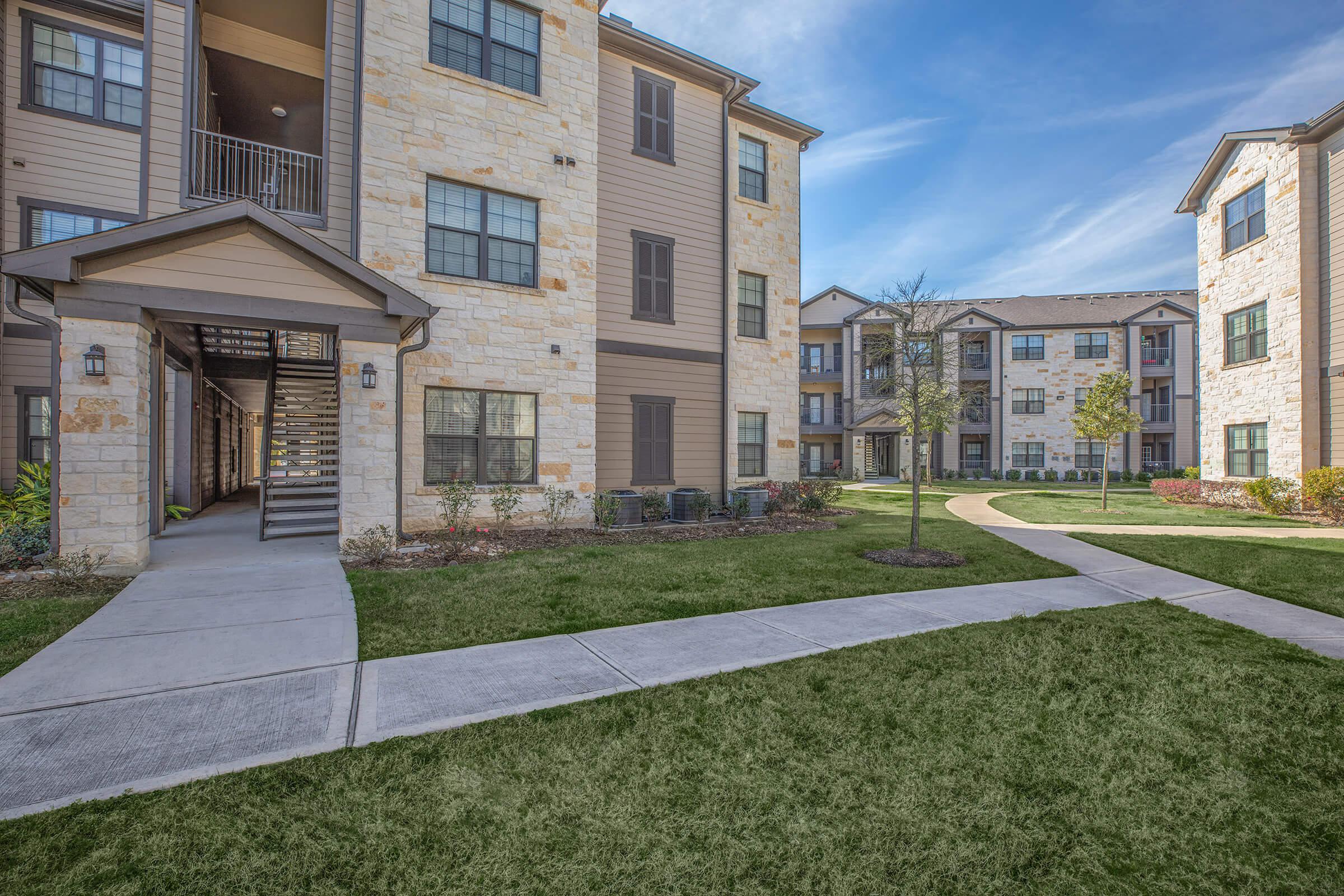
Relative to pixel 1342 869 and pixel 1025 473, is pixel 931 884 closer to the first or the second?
pixel 1342 869

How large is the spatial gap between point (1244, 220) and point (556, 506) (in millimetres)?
21140

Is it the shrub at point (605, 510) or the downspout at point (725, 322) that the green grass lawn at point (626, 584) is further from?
the downspout at point (725, 322)

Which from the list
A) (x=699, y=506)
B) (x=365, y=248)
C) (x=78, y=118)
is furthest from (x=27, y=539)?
(x=699, y=506)

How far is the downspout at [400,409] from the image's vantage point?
877 cm

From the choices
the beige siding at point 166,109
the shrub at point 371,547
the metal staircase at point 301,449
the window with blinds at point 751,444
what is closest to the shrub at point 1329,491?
the window with blinds at point 751,444

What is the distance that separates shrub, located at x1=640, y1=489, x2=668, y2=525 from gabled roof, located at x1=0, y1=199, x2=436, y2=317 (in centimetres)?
Result: 560

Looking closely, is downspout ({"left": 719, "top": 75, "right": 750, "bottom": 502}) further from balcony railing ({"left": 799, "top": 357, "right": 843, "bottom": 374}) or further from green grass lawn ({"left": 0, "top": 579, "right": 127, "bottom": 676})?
balcony railing ({"left": 799, "top": 357, "right": 843, "bottom": 374})

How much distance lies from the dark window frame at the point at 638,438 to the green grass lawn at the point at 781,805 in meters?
8.86

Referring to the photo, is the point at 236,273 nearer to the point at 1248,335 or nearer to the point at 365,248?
the point at 365,248


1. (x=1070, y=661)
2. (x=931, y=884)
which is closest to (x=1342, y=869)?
(x=931, y=884)

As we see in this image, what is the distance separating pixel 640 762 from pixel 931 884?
55.4 inches

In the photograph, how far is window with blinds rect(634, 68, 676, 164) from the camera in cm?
1299

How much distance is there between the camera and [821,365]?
33.6m

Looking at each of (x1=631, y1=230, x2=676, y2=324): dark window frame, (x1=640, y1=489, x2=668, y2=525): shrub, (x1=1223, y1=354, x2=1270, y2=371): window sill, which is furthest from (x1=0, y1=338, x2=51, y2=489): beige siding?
(x1=1223, y1=354, x2=1270, y2=371): window sill
